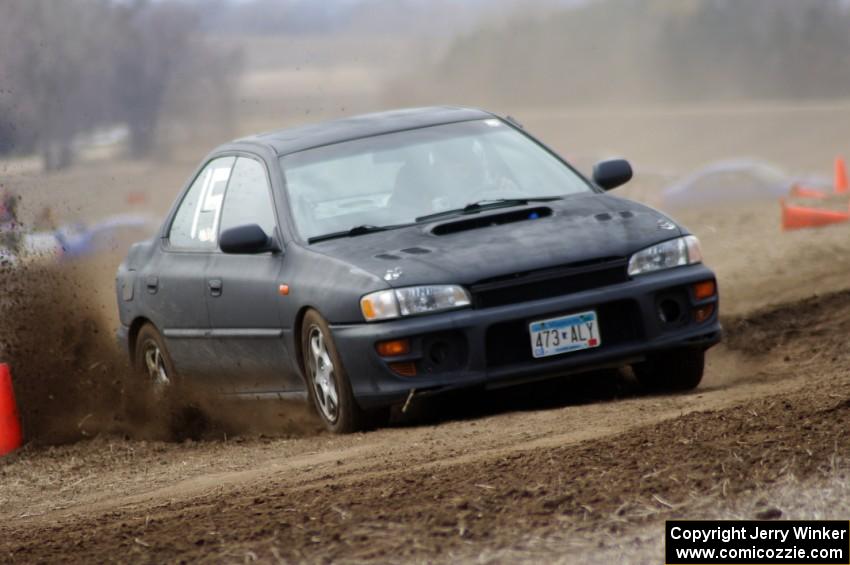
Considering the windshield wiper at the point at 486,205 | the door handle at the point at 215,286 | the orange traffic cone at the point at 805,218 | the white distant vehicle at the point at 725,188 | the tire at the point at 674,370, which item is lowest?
the white distant vehicle at the point at 725,188

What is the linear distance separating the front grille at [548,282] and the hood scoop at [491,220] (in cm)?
60

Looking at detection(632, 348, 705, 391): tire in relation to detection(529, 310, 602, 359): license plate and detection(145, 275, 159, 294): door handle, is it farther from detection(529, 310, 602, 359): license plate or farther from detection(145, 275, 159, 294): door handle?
detection(145, 275, 159, 294): door handle

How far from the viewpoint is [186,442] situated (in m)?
8.79

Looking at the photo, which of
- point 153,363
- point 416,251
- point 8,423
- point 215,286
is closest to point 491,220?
point 416,251

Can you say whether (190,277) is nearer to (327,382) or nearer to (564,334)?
(327,382)

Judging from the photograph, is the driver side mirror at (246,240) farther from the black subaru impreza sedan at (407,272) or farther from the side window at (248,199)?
the side window at (248,199)

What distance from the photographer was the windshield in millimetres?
8547

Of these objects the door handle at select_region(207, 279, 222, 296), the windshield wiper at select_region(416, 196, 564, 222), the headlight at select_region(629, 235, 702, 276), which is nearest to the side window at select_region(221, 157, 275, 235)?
the door handle at select_region(207, 279, 222, 296)

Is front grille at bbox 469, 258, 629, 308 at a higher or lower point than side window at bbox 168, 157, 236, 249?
lower

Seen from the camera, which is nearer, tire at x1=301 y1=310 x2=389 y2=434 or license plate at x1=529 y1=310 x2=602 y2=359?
license plate at x1=529 y1=310 x2=602 y2=359

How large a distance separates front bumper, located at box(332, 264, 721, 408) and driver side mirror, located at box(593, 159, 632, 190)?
1.33 meters

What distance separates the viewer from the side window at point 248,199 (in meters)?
8.84

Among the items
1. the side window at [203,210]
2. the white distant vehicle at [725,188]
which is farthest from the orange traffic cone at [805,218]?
the side window at [203,210]

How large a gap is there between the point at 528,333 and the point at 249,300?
1734 millimetres
